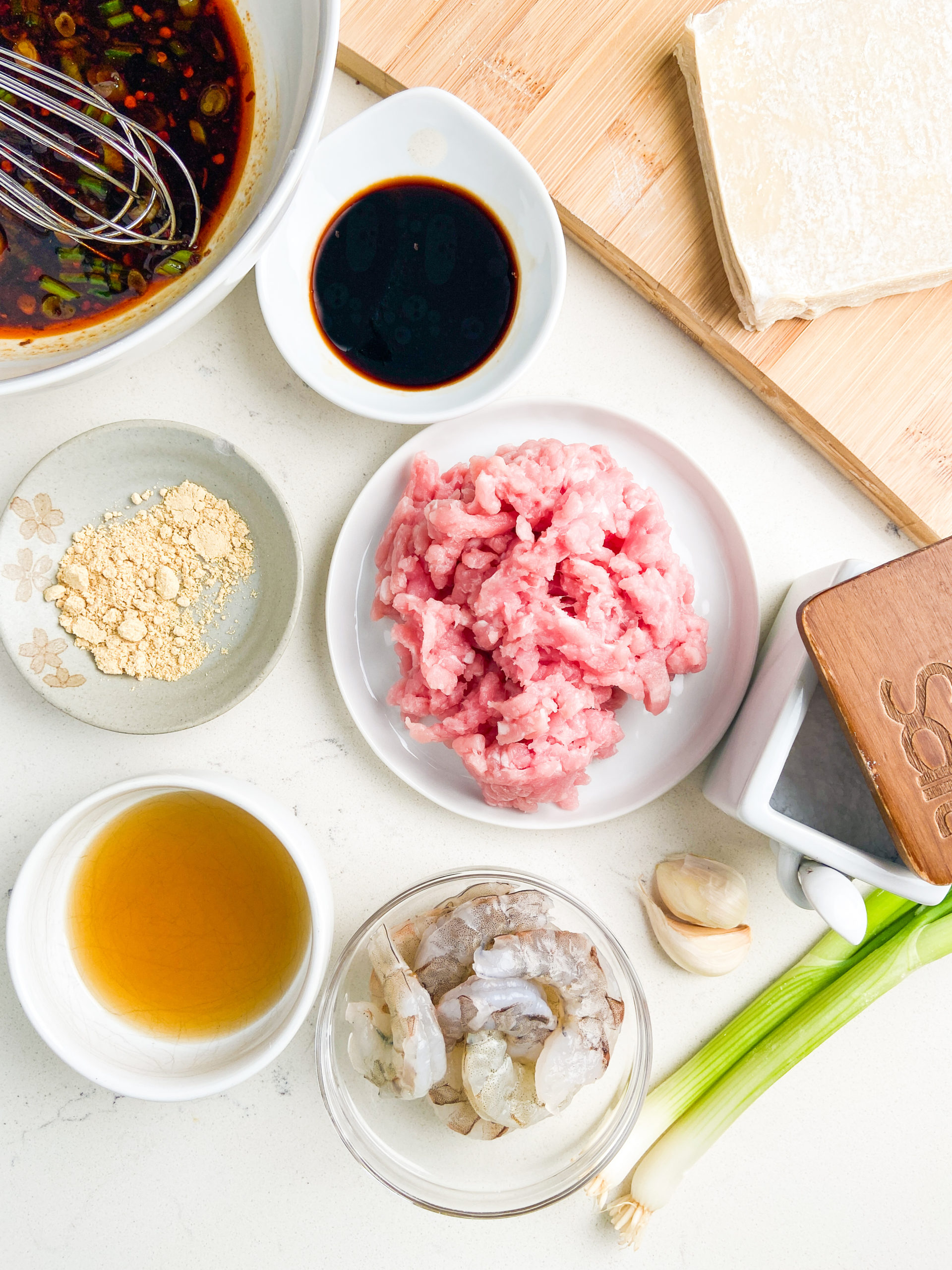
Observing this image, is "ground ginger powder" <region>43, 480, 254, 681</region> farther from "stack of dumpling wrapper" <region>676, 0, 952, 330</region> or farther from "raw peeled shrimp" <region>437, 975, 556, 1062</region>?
"stack of dumpling wrapper" <region>676, 0, 952, 330</region>

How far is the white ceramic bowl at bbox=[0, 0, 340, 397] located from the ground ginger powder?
0.46m

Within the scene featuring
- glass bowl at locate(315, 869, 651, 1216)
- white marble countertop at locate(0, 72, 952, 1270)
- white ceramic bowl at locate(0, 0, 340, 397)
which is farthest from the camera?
white marble countertop at locate(0, 72, 952, 1270)

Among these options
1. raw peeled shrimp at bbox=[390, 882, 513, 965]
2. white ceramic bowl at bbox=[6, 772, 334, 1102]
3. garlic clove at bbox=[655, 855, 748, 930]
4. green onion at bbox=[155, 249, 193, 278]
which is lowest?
white ceramic bowl at bbox=[6, 772, 334, 1102]

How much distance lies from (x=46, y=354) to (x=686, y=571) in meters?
1.20

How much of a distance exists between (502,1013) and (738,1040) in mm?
644

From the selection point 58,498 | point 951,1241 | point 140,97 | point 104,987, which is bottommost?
point 104,987

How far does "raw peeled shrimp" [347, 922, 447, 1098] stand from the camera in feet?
5.00

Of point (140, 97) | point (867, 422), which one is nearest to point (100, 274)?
point (140, 97)

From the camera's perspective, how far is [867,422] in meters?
1.79

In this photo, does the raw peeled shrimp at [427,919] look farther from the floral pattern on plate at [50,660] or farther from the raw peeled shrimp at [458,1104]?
the floral pattern on plate at [50,660]

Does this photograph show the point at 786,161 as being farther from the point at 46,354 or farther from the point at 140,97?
the point at 46,354

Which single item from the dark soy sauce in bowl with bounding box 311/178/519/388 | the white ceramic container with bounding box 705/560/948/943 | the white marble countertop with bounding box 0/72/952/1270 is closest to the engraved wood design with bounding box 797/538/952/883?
the white ceramic container with bounding box 705/560/948/943

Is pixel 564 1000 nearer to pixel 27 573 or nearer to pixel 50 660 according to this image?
pixel 50 660

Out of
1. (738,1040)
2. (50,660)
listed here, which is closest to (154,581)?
(50,660)
